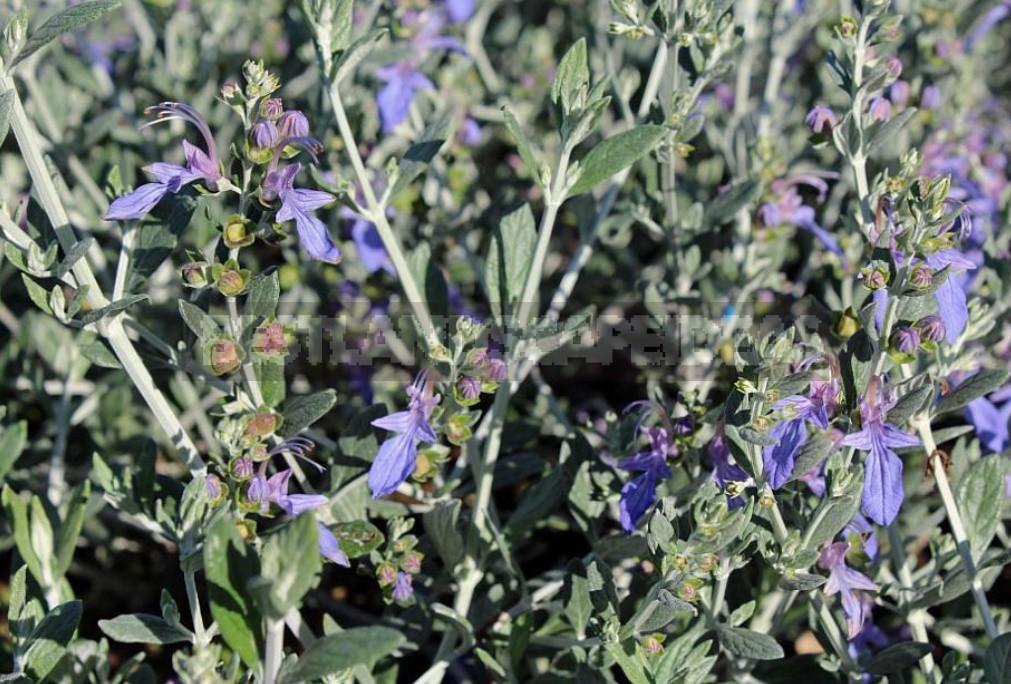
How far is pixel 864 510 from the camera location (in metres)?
1.55

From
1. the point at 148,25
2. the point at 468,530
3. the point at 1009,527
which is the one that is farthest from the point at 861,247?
the point at 148,25

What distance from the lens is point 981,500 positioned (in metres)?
1.79

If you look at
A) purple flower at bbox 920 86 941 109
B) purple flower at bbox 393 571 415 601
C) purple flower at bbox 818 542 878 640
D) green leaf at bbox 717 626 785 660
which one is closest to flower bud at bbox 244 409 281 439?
purple flower at bbox 393 571 415 601

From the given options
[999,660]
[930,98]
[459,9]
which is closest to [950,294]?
[999,660]

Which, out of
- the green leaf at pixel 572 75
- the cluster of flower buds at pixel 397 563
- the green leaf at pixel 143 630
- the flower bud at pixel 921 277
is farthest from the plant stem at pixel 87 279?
the flower bud at pixel 921 277

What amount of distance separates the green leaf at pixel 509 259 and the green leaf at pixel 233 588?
79 cm

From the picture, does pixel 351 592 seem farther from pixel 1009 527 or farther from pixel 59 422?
pixel 1009 527

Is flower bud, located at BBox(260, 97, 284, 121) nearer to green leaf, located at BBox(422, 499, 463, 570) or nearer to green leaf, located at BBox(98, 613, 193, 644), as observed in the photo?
green leaf, located at BBox(422, 499, 463, 570)

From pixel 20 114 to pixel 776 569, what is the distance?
4.62 feet

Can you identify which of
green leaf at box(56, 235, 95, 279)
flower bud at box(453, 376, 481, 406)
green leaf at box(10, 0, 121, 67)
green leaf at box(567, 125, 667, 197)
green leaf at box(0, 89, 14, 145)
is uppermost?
green leaf at box(10, 0, 121, 67)

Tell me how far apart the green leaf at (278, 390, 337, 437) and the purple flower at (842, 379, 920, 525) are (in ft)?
2.71

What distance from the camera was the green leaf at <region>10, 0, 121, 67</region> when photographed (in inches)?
60.0

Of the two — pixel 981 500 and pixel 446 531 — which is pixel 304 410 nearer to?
pixel 446 531

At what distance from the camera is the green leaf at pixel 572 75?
1703 millimetres
